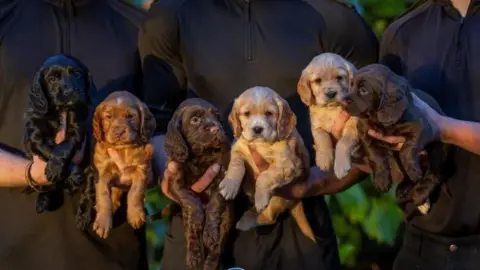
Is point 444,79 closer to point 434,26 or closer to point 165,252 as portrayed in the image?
point 434,26

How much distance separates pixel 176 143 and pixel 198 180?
171 mm

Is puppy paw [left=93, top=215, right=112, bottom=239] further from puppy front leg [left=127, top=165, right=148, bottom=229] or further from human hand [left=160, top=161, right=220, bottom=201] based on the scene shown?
human hand [left=160, top=161, right=220, bottom=201]

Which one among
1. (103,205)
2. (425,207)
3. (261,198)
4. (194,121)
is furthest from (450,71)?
(103,205)

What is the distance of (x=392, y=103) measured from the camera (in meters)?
2.97

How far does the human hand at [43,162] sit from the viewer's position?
10.5 feet

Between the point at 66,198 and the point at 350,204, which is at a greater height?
the point at 66,198

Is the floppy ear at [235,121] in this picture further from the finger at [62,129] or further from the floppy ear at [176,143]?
the finger at [62,129]

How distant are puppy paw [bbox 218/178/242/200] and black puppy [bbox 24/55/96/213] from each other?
1.64ft

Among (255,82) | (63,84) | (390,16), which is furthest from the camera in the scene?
(390,16)

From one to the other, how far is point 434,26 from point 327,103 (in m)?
0.66

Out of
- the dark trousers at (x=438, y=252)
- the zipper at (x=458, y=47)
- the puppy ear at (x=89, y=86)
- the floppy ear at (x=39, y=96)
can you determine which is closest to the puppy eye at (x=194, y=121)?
the puppy ear at (x=89, y=86)

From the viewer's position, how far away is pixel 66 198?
11.8ft

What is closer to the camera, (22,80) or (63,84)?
(63,84)

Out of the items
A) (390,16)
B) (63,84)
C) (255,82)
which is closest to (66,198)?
(63,84)
